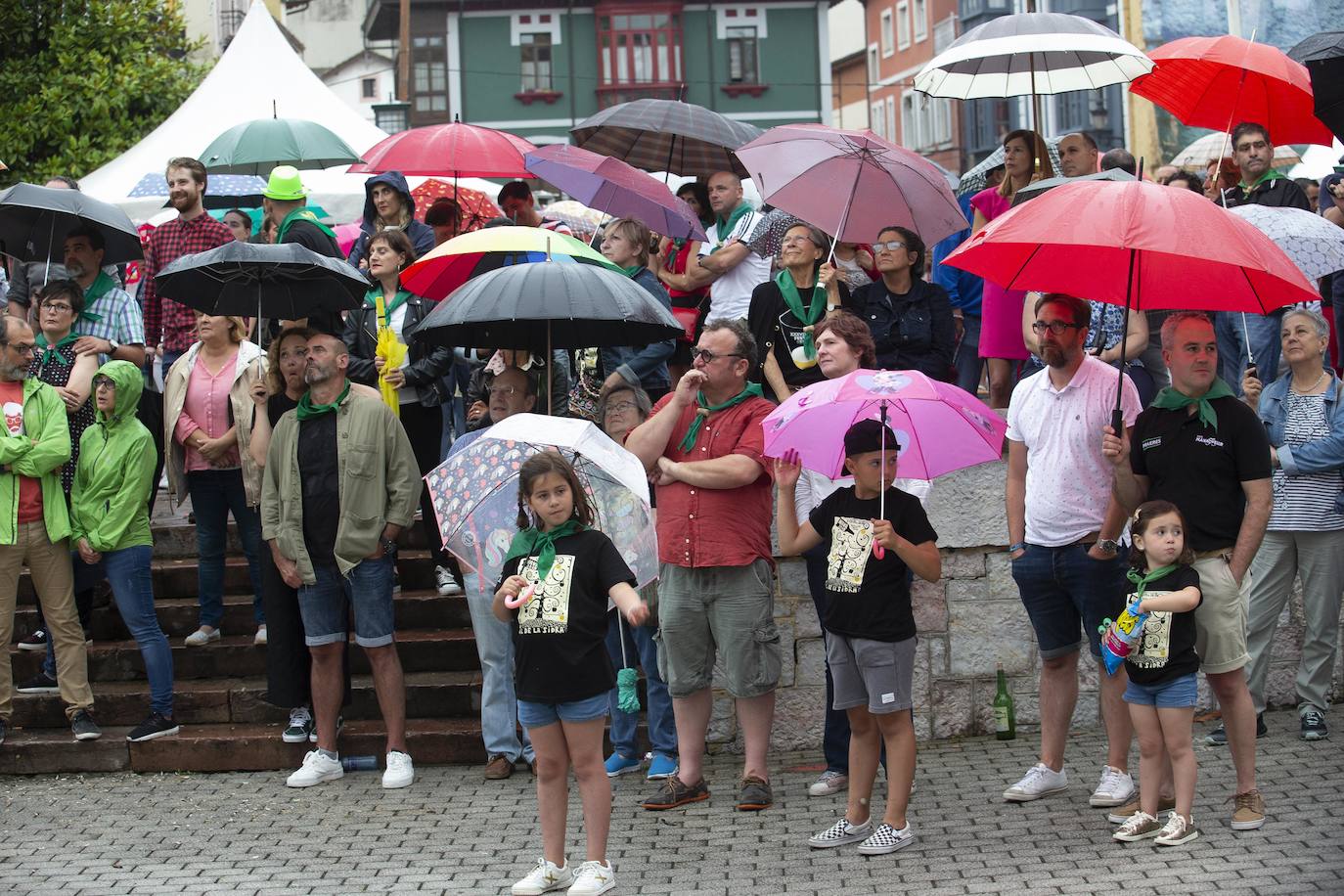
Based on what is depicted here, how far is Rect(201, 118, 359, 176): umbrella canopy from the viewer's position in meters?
12.0

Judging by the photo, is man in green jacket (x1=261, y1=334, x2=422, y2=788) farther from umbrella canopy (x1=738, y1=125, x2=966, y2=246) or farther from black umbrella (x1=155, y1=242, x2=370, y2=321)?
umbrella canopy (x1=738, y1=125, x2=966, y2=246)

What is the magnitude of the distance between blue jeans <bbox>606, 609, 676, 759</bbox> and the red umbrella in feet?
13.6

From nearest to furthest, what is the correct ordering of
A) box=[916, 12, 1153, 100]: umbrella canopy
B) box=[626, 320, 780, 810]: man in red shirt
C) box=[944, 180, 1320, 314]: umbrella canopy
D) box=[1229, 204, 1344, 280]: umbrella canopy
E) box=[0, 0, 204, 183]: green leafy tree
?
box=[944, 180, 1320, 314]: umbrella canopy
box=[626, 320, 780, 810]: man in red shirt
box=[1229, 204, 1344, 280]: umbrella canopy
box=[916, 12, 1153, 100]: umbrella canopy
box=[0, 0, 204, 183]: green leafy tree

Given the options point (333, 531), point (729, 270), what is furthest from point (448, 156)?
point (333, 531)

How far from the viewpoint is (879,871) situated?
6297 millimetres

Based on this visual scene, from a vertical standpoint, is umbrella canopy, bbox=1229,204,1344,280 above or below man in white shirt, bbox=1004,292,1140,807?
above

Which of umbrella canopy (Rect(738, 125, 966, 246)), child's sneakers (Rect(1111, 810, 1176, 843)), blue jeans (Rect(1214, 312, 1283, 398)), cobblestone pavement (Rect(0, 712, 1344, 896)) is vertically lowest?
cobblestone pavement (Rect(0, 712, 1344, 896))

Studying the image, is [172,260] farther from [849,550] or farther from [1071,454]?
[1071,454]

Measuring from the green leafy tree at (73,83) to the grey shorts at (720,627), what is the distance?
13.3 m

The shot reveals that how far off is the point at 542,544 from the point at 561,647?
1.33 feet

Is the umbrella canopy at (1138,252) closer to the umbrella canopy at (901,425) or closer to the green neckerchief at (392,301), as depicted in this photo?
the umbrella canopy at (901,425)

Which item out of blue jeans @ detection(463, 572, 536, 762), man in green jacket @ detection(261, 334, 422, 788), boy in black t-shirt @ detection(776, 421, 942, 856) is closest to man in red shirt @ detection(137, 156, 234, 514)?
man in green jacket @ detection(261, 334, 422, 788)

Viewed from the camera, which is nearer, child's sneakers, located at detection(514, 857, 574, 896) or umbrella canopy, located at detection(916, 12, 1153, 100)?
child's sneakers, located at detection(514, 857, 574, 896)

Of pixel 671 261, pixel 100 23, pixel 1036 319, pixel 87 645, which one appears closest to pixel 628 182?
pixel 671 261
